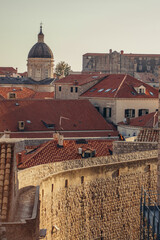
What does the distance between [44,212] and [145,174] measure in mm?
7135

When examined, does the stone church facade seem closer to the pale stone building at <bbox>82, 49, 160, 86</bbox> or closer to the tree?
the pale stone building at <bbox>82, 49, 160, 86</bbox>

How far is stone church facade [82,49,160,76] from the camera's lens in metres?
104

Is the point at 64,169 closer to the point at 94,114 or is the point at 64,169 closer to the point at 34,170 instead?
the point at 34,170

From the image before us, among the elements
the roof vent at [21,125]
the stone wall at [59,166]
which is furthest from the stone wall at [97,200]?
the roof vent at [21,125]

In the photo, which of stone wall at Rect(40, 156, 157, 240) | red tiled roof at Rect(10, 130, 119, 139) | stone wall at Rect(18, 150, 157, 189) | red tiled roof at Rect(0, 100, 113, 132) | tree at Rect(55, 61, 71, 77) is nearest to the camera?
stone wall at Rect(18, 150, 157, 189)

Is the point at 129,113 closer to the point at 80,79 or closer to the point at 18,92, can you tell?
the point at 80,79

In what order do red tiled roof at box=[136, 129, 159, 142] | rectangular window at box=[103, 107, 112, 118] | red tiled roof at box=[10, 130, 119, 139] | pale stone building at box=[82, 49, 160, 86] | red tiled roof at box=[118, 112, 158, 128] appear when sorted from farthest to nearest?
pale stone building at box=[82, 49, 160, 86] < rectangular window at box=[103, 107, 112, 118] < red tiled roof at box=[10, 130, 119, 139] < red tiled roof at box=[118, 112, 158, 128] < red tiled roof at box=[136, 129, 159, 142]

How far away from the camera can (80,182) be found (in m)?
19.1

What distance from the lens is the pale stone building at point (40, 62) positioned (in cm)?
10106

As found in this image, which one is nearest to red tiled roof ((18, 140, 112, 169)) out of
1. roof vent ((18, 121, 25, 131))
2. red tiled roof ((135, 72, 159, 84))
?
roof vent ((18, 121, 25, 131))

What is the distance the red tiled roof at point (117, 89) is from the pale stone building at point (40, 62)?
44.2 meters

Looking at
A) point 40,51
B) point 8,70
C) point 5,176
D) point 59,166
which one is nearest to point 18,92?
point 40,51

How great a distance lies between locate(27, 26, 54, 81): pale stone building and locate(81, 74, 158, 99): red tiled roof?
44.2m

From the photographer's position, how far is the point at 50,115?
4762cm
